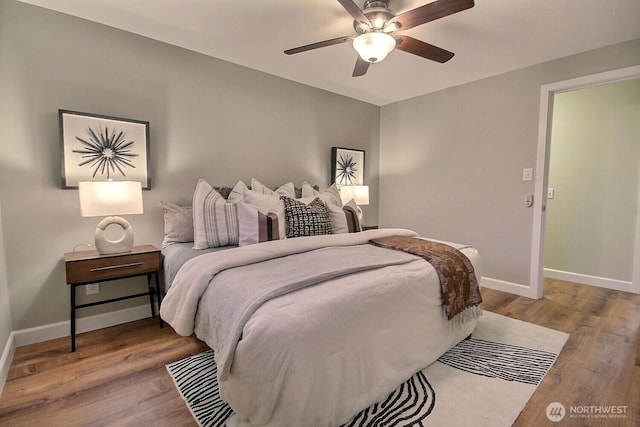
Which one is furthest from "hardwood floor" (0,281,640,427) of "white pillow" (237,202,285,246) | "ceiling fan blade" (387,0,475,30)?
"ceiling fan blade" (387,0,475,30)

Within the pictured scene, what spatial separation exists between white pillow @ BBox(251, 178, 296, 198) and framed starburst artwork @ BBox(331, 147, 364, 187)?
836 millimetres

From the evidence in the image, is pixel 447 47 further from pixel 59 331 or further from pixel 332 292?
pixel 59 331

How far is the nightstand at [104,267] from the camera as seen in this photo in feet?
6.72

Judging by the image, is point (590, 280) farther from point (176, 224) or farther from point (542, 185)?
point (176, 224)

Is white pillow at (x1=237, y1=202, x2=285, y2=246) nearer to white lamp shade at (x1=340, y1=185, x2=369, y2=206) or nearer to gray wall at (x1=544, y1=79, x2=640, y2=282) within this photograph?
white lamp shade at (x1=340, y1=185, x2=369, y2=206)

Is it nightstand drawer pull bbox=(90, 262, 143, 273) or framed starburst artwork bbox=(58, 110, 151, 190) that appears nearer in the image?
nightstand drawer pull bbox=(90, 262, 143, 273)

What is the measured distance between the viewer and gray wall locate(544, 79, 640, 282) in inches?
130

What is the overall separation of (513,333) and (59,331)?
3.48m

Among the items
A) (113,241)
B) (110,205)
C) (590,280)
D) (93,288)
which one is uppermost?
(110,205)

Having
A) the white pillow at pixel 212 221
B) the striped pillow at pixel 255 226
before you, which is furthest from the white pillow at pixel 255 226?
the white pillow at pixel 212 221

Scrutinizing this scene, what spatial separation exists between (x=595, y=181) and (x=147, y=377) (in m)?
4.77

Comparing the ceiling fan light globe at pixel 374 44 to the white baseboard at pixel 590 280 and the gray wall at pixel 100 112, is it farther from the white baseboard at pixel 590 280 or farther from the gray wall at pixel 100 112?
the white baseboard at pixel 590 280

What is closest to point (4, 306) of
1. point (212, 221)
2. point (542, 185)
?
point (212, 221)

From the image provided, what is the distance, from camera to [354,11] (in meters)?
1.73
